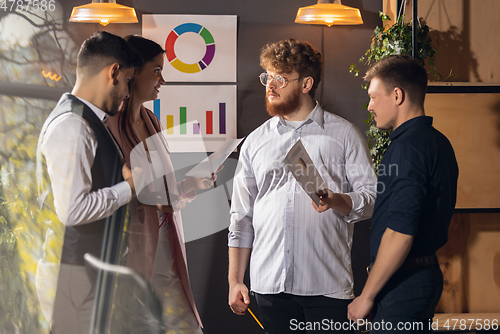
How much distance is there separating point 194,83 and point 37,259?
5.36ft

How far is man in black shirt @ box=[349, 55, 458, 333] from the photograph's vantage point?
135 cm

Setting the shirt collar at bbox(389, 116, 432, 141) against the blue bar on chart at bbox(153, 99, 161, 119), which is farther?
the blue bar on chart at bbox(153, 99, 161, 119)

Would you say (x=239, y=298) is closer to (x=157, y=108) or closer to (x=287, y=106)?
(x=287, y=106)

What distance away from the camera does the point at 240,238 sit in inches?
73.3

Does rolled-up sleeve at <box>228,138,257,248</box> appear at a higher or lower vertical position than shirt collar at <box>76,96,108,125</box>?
lower

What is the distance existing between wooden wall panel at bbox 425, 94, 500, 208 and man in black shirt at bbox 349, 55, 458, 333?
1039 millimetres

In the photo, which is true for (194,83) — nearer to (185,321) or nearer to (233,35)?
(233,35)

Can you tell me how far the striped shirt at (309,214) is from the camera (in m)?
1.73

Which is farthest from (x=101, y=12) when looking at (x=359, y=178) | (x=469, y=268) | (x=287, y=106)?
(x=469, y=268)

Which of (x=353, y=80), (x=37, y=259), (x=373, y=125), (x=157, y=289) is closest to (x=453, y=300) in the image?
(x=373, y=125)

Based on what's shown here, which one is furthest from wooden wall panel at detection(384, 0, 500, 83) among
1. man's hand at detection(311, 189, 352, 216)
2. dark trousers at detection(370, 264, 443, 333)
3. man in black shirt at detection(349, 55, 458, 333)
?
dark trousers at detection(370, 264, 443, 333)

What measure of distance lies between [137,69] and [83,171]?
0.43 metres

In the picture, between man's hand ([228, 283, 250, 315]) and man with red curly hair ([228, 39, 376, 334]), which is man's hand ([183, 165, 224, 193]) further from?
man's hand ([228, 283, 250, 315])

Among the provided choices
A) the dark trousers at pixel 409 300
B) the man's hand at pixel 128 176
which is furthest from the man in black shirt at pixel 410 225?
the man's hand at pixel 128 176
